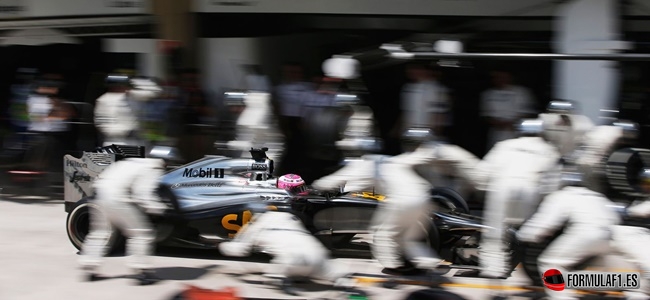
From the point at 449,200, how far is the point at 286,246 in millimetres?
2064

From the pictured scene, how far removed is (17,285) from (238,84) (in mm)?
4773

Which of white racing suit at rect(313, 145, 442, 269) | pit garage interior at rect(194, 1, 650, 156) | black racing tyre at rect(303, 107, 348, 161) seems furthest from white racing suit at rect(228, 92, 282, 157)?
white racing suit at rect(313, 145, 442, 269)

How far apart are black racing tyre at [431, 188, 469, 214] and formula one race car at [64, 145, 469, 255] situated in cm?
19

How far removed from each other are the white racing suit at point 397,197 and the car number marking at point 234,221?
0.79 metres

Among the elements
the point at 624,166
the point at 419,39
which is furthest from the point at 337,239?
the point at 419,39

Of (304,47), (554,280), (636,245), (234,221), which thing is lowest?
(554,280)

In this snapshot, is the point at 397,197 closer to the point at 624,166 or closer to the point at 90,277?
the point at 624,166

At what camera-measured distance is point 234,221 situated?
6035 mm

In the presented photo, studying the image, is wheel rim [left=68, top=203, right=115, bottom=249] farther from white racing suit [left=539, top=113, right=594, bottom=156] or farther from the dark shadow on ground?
white racing suit [left=539, top=113, right=594, bottom=156]

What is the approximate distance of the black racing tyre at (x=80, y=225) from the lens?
6.24 meters

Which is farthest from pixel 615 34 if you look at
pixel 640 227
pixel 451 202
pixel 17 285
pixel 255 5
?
pixel 17 285

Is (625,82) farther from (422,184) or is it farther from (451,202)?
(422,184)

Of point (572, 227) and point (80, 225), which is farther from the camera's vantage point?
point (80, 225)

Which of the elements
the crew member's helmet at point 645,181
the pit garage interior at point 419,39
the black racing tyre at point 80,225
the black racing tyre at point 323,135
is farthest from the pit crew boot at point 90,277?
the crew member's helmet at point 645,181
